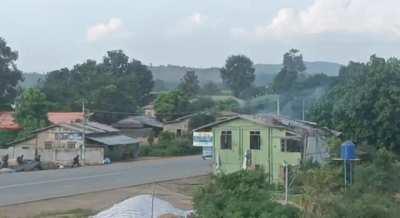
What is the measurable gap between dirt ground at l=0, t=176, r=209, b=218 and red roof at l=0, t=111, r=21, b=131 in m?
24.2

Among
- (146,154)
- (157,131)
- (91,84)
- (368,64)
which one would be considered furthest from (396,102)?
(91,84)

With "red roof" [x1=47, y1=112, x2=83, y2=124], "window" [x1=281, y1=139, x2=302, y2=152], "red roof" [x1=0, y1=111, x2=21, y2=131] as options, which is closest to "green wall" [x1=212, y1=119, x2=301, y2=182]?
"window" [x1=281, y1=139, x2=302, y2=152]

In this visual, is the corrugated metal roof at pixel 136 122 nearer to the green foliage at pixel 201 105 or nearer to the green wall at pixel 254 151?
the green foliage at pixel 201 105

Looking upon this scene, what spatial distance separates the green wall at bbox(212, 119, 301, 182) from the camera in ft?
113

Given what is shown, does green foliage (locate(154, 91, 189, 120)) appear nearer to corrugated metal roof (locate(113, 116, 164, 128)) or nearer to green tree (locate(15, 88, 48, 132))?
corrugated metal roof (locate(113, 116, 164, 128))

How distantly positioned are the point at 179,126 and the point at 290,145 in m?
34.4

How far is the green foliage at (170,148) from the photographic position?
197 ft

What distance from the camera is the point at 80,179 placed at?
37.4m

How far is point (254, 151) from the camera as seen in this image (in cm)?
3559

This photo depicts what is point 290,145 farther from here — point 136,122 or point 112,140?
point 136,122

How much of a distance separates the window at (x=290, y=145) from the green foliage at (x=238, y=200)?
1364cm

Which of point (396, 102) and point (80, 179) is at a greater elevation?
point (396, 102)

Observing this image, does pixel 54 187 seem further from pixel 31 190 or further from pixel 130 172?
pixel 130 172

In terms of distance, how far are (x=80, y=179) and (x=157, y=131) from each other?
3228cm
